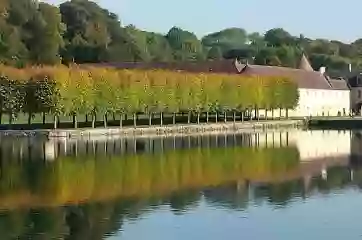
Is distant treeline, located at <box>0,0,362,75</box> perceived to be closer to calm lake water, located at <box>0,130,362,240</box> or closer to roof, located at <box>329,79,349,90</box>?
roof, located at <box>329,79,349,90</box>

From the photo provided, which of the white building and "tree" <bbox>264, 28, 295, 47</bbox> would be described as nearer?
the white building

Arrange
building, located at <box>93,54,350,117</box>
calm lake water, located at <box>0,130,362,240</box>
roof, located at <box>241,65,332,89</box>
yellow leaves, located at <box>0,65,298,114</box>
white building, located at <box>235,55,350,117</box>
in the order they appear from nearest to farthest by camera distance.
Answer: calm lake water, located at <box>0,130,362,240</box> < yellow leaves, located at <box>0,65,298,114</box> < roof, located at <box>241,65,332,89</box> < building, located at <box>93,54,350,117</box> < white building, located at <box>235,55,350,117</box>

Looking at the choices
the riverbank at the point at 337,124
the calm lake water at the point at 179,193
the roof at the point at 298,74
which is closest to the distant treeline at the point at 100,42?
the roof at the point at 298,74

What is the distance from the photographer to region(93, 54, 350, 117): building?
89.9 meters

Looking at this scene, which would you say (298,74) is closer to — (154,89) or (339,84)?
(339,84)

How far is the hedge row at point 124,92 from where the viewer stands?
2109 inches

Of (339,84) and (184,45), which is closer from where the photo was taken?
(339,84)

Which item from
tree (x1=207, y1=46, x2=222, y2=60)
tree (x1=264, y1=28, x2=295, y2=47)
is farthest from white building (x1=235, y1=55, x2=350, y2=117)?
tree (x1=264, y1=28, x2=295, y2=47)

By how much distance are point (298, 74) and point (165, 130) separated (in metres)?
42.5

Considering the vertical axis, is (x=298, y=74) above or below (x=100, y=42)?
below

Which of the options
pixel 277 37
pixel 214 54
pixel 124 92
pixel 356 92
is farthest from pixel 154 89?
pixel 277 37

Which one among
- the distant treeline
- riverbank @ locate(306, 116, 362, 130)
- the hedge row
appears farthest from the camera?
the distant treeline

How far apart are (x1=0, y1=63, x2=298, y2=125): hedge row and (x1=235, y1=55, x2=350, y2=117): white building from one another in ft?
48.5

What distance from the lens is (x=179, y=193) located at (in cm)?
2369
